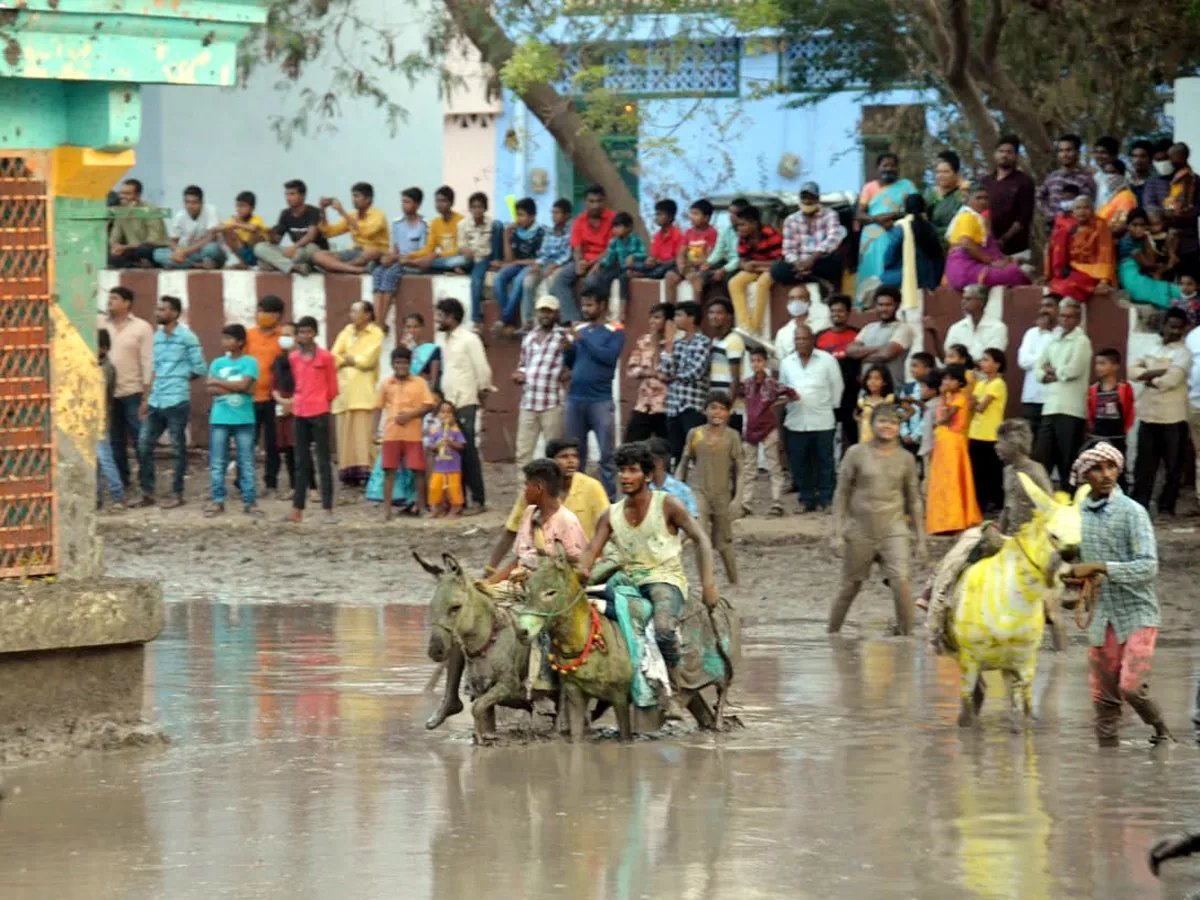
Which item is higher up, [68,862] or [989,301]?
[989,301]

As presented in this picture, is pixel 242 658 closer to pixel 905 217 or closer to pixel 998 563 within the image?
pixel 998 563

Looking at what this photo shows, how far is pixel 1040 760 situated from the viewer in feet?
34.6

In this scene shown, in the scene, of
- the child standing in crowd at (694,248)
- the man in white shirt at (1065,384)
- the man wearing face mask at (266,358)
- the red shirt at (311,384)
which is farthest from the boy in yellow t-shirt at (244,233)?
the man in white shirt at (1065,384)

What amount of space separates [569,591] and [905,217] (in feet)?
32.1

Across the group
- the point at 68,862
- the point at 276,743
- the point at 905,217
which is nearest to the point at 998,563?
the point at 276,743

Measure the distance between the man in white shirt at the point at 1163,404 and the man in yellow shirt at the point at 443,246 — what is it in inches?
281

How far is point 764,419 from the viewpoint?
750 inches

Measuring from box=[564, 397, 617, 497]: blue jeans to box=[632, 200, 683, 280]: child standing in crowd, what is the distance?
1.92m

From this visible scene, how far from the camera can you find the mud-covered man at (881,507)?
1473 cm

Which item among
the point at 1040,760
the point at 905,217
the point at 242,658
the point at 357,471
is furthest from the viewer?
the point at 357,471

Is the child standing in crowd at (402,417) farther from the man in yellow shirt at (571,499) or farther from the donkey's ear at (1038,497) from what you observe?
the donkey's ear at (1038,497)

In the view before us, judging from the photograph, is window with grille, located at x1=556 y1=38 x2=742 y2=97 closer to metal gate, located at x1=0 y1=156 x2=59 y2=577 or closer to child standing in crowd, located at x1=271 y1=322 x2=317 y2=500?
child standing in crowd, located at x1=271 y1=322 x2=317 y2=500

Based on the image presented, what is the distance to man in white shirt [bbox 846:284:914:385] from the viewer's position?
18922mm

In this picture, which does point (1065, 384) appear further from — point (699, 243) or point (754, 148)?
point (754, 148)
